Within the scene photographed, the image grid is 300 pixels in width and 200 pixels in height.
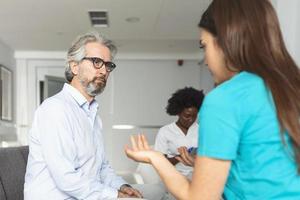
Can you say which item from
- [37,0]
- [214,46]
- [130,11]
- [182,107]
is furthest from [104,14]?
[214,46]

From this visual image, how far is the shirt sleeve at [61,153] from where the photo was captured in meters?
1.50

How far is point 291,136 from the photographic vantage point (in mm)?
839

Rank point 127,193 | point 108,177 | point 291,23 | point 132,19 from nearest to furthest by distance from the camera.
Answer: point 127,193 → point 108,177 → point 291,23 → point 132,19

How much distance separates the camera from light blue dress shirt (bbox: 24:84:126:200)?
1.51 metres

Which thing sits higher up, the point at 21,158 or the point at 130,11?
the point at 130,11

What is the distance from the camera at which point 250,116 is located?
2.68ft

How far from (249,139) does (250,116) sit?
59 millimetres

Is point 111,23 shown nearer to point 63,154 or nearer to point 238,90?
point 63,154

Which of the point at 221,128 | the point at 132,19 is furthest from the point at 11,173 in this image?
the point at 132,19

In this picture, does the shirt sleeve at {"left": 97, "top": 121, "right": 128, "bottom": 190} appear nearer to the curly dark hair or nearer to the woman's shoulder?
the woman's shoulder

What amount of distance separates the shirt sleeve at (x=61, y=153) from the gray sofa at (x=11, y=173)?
1.18ft

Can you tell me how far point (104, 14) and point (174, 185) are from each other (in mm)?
3987

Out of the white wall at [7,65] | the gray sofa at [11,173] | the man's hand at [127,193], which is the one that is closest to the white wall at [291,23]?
the man's hand at [127,193]

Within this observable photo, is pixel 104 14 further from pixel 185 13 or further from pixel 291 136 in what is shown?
pixel 291 136
